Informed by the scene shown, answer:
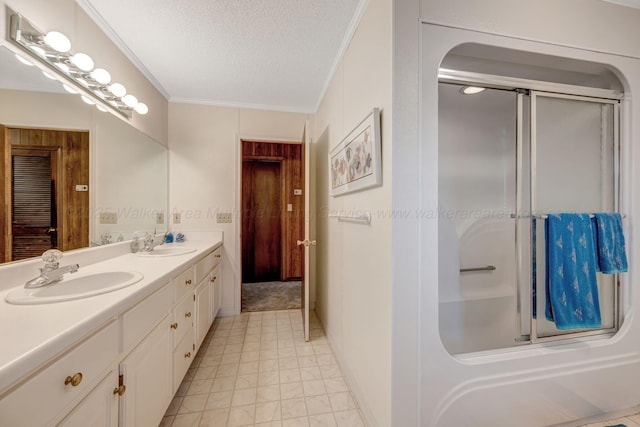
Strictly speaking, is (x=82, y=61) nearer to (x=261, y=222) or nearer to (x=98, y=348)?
(x=98, y=348)

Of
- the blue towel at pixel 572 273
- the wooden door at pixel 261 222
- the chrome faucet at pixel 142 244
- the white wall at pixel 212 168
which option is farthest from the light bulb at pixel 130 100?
the blue towel at pixel 572 273

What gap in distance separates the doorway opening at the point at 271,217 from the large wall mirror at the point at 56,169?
2.08 metres

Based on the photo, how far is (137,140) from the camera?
6.84 feet

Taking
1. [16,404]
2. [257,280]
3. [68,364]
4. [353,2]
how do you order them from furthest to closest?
[257,280], [353,2], [68,364], [16,404]

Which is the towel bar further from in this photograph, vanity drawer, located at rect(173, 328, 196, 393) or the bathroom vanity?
vanity drawer, located at rect(173, 328, 196, 393)

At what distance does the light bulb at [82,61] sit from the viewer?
4.42 feet

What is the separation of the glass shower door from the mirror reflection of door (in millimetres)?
2576

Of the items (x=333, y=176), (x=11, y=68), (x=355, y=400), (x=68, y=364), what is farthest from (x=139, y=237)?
(x=355, y=400)

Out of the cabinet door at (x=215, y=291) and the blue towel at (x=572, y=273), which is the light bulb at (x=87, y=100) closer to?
the cabinet door at (x=215, y=291)

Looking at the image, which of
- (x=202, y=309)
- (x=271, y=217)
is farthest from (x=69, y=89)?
(x=271, y=217)

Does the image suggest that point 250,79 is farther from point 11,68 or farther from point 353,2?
point 11,68

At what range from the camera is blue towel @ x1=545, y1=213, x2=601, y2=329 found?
1336mm

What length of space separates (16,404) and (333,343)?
180cm

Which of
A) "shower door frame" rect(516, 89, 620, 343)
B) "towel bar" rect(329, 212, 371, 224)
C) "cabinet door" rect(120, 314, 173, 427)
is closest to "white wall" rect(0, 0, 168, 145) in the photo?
"cabinet door" rect(120, 314, 173, 427)
